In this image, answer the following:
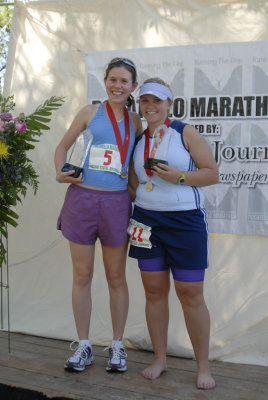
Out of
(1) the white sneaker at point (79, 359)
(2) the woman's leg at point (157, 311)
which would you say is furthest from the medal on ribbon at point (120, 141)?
(1) the white sneaker at point (79, 359)

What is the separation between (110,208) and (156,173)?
34 cm

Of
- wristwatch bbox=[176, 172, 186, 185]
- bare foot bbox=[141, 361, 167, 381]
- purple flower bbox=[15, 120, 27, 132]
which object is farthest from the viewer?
bare foot bbox=[141, 361, 167, 381]

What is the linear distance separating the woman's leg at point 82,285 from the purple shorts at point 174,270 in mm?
309

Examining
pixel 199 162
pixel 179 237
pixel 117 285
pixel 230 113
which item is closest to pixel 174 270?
pixel 179 237

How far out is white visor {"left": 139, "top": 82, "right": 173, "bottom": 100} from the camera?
7.27 ft

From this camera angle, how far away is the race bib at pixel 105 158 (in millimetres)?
2342

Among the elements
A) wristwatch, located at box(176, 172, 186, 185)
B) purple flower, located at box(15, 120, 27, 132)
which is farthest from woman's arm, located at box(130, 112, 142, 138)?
purple flower, located at box(15, 120, 27, 132)

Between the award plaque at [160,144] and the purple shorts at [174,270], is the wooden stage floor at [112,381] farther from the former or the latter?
the award plaque at [160,144]

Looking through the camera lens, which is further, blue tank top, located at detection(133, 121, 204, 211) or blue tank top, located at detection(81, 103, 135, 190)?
blue tank top, located at detection(81, 103, 135, 190)

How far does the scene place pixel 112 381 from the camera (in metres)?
2.38

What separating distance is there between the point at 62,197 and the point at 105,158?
1.00 meters

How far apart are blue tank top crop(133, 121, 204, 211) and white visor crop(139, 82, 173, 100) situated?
0.15m

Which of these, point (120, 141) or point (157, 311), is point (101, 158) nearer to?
point (120, 141)

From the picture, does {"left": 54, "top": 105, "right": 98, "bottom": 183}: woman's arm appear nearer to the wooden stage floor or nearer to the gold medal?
the gold medal
